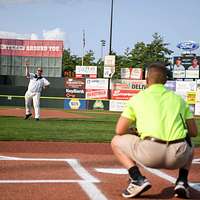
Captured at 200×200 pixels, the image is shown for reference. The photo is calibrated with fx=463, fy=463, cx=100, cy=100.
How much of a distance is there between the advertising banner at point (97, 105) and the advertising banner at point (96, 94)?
291 centimetres

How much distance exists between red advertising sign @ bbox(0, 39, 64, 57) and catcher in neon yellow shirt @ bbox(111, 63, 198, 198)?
4573 centimetres

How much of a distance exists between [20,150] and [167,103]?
4806 mm

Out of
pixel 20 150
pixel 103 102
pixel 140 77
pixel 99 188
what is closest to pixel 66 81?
pixel 103 102

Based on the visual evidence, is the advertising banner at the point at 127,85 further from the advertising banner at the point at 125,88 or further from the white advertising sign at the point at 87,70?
the white advertising sign at the point at 87,70

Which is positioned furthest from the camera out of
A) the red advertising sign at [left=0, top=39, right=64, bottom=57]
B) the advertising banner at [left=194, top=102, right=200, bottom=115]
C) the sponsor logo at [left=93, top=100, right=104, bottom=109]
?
the red advertising sign at [left=0, top=39, right=64, bottom=57]

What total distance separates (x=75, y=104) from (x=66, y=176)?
102 ft

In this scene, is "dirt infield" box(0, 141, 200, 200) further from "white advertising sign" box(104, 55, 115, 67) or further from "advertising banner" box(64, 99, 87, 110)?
"white advertising sign" box(104, 55, 115, 67)

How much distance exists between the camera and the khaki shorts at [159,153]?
15.2ft

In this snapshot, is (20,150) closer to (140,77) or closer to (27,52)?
(140,77)

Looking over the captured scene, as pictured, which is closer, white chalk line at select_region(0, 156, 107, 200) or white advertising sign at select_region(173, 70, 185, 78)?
white chalk line at select_region(0, 156, 107, 200)

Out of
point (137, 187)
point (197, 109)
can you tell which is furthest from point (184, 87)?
point (137, 187)

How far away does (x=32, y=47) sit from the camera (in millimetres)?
51156

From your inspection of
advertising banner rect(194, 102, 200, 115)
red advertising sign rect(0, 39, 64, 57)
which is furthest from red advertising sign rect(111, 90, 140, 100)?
red advertising sign rect(0, 39, 64, 57)

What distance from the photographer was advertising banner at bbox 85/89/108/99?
4028cm
